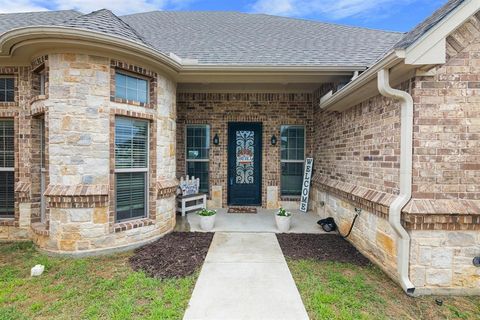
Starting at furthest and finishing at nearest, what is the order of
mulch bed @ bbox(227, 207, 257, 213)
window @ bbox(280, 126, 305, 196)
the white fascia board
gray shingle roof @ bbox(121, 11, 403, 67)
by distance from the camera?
window @ bbox(280, 126, 305, 196) → mulch bed @ bbox(227, 207, 257, 213) → gray shingle roof @ bbox(121, 11, 403, 67) → the white fascia board

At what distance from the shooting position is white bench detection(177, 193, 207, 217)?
6.09 m

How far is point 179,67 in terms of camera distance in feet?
16.0

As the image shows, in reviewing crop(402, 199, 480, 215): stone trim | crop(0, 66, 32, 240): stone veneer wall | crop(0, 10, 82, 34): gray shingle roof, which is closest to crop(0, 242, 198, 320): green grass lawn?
crop(0, 66, 32, 240): stone veneer wall

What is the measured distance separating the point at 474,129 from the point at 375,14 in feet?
47.2

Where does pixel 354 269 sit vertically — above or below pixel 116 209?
below

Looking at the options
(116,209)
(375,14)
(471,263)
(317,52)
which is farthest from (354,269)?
(375,14)

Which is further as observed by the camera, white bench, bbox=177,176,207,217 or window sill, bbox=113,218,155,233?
white bench, bbox=177,176,207,217

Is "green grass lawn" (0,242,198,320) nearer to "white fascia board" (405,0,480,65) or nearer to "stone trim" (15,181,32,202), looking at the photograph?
"stone trim" (15,181,32,202)

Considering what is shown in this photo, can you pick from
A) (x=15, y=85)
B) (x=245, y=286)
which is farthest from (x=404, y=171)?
(x=15, y=85)

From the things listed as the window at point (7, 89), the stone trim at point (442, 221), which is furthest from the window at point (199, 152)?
the stone trim at point (442, 221)

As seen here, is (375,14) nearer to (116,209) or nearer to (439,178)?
(439,178)

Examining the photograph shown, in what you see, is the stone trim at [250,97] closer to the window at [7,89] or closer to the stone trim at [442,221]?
the window at [7,89]

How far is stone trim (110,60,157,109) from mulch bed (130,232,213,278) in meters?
2.60

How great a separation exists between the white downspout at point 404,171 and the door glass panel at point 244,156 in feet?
13.9
